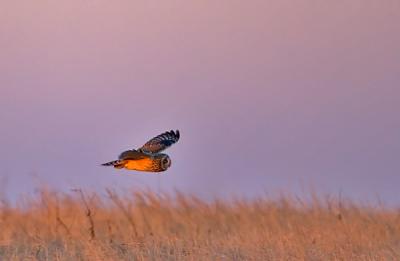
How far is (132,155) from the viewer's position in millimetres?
11203

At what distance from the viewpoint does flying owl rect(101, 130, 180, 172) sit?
10859mm

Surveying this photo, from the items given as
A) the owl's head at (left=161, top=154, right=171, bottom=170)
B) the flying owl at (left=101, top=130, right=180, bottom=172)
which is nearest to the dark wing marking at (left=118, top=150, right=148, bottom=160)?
the flying owl at (left=101, top=130, right=180, bottom=172)

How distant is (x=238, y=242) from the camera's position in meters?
12.8

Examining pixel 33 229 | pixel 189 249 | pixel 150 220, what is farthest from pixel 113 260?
pixel 150 220

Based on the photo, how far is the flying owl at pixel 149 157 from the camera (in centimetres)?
1086

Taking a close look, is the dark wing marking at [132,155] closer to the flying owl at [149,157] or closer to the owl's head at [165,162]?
the flying owl at [149,157]

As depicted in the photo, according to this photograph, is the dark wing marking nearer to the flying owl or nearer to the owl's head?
the flying owl

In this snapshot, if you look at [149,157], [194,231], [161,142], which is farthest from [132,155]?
[194,231]

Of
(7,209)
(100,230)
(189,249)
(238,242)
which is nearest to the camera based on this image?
(189,249)

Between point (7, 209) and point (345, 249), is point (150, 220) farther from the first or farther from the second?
point (345, 249)

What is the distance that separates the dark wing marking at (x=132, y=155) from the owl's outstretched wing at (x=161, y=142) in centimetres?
24

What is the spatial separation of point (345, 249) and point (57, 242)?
3561 millimetres

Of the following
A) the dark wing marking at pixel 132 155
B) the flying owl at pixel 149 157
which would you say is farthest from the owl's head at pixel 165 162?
the dark wing marking at pixel 132 155

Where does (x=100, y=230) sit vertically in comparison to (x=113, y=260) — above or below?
above
